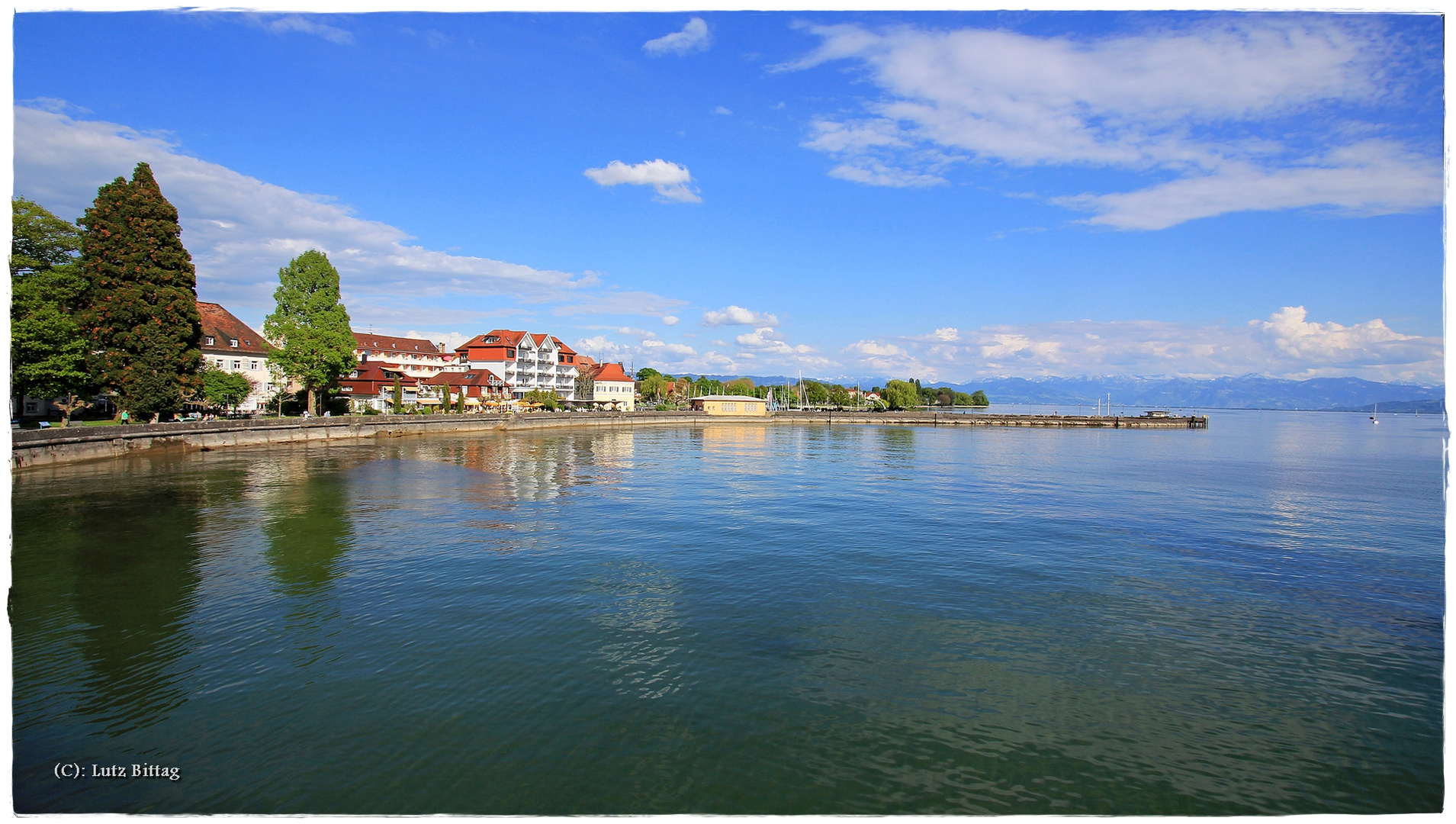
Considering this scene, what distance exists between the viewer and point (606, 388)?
117812mm

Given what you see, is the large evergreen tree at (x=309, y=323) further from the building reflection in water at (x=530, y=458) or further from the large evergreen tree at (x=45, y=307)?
the large evergreen tree at (x=45, y=307)

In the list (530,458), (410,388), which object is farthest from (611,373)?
(530,458)

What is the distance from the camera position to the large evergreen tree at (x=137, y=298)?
39.6 metres

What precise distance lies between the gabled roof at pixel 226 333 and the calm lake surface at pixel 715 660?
42.6 m

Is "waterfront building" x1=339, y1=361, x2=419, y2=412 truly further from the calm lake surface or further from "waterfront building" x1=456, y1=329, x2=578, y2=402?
the calm lake surface

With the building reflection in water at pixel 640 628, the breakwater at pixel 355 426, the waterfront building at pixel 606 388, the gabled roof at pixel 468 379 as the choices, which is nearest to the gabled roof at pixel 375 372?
the gabled roof at pixel 468 379

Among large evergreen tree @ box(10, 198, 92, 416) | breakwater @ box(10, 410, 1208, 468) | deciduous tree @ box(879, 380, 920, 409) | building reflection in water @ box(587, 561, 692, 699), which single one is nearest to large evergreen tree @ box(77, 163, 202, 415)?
large evergreen tree @ box(10, 198, 92, 416)

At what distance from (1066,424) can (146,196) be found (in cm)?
11490

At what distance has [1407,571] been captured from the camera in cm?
1800

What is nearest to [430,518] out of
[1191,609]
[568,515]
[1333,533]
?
[568,515]

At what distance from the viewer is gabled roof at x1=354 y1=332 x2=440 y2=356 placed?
324ft

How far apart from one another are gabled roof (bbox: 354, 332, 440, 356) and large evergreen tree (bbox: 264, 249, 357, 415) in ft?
135

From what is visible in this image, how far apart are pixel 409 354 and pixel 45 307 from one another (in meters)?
71.8

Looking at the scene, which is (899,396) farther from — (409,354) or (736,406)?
(409,354)
